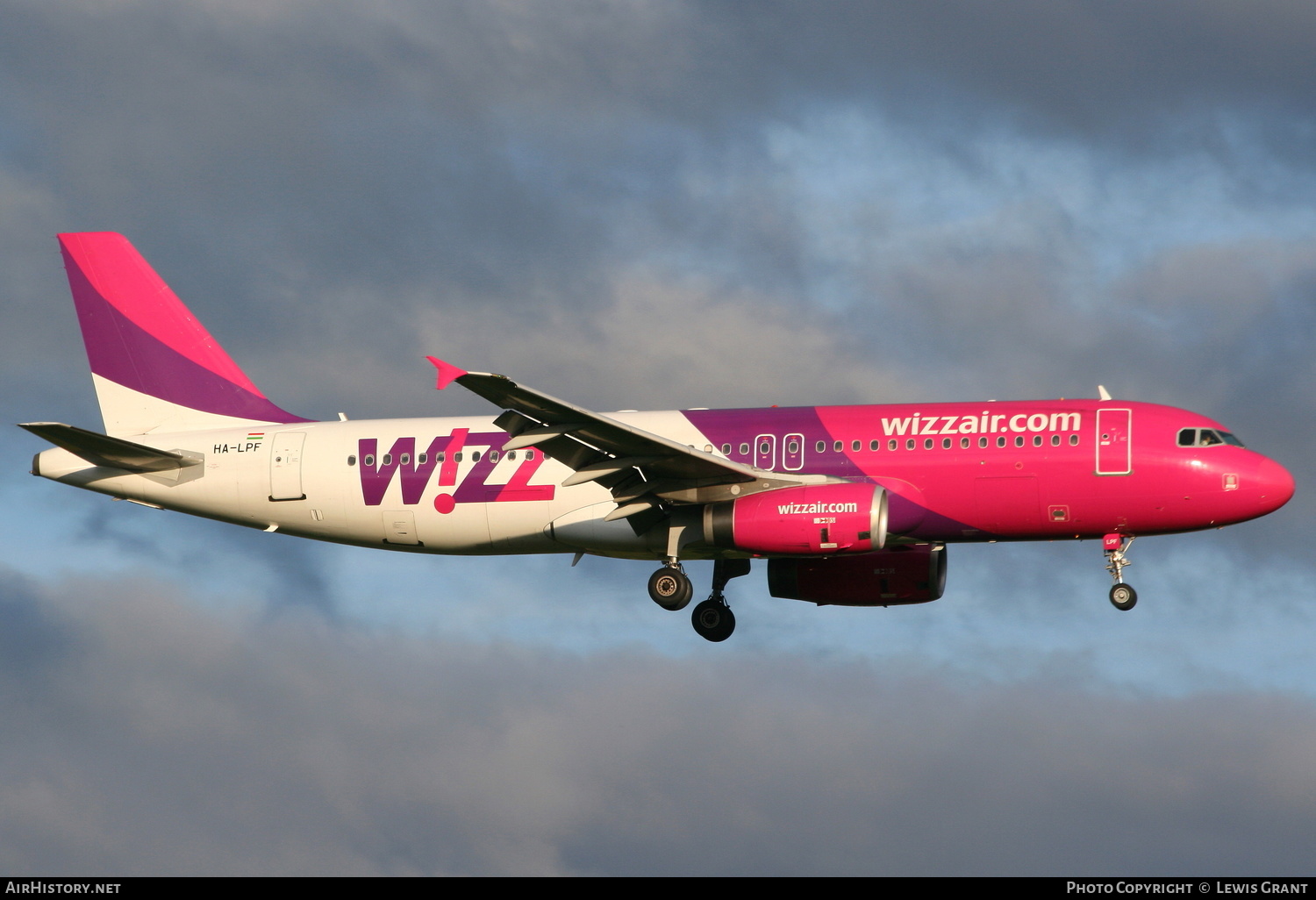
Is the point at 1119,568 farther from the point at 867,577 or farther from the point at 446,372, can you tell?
the point at 446,372

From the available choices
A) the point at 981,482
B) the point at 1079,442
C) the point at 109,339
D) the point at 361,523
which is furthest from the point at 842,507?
the point at 109,339

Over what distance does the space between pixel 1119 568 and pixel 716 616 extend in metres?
9.87

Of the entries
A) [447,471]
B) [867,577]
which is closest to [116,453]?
[447,471]

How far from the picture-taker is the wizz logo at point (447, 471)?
36.8 m

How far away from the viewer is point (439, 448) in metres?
37.7

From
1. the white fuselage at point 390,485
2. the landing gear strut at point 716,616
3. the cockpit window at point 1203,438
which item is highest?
the cockpit window at point 1203,438

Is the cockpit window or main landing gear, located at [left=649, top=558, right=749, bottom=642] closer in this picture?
the cockpit window

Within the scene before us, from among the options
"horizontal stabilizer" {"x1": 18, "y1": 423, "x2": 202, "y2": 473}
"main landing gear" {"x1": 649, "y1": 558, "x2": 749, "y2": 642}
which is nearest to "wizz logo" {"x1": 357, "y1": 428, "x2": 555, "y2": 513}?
"main landing gear" {"x1": 649, "y1": 558, "x2": 749, "y2": 642}

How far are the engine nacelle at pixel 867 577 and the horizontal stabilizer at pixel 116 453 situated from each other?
15.2 meters

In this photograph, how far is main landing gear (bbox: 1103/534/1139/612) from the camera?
3441 cm

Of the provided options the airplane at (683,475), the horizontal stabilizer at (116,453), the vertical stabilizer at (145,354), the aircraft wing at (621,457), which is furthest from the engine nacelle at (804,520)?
the horizontal stabilizer at (116,453)

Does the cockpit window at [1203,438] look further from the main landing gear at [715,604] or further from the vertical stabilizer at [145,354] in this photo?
the vertical stabilizer at [145,354]

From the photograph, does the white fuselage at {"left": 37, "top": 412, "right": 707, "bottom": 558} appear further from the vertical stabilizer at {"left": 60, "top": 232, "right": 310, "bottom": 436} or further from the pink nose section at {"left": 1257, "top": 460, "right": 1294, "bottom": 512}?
the pink nose section at {"left": 1257, "top": 460, "right": 1294, "bottom": 512}

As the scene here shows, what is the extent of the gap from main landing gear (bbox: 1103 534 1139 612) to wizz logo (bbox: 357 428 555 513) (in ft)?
41.9
